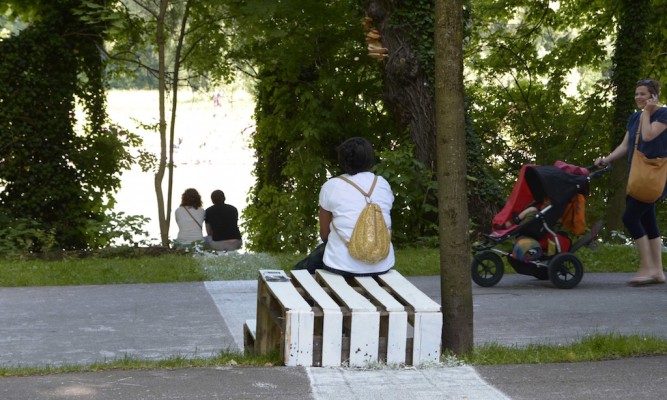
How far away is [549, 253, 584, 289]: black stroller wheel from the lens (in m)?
10.4

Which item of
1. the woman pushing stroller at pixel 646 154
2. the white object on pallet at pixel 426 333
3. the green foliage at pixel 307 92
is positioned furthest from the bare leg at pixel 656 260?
the green foliage at pixel 307 92

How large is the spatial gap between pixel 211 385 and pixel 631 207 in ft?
20.0

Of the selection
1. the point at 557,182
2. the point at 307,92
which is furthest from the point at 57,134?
the point at 557,182

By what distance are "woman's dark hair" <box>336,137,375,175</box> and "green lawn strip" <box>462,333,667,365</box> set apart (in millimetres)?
1559

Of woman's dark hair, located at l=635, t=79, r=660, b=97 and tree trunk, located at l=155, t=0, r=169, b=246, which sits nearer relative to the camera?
woman's dark hair, located at l=635, t=79, r=660, b=97

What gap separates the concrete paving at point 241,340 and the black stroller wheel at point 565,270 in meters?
0.10

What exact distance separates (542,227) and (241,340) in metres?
3.77

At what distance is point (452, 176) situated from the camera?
21.8 ft

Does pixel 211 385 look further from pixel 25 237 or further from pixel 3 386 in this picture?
pixel 25 237

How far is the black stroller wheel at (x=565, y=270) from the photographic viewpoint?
10438 mm

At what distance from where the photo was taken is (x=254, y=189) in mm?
20250

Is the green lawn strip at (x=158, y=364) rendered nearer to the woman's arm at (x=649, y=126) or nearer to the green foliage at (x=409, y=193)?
the woman's arm at (x=649, y=126)

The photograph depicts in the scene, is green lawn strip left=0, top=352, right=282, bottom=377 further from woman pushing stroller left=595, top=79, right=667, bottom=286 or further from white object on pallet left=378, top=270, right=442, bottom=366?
woman pushing stroller left=595, top=79, right=667, bottom=286

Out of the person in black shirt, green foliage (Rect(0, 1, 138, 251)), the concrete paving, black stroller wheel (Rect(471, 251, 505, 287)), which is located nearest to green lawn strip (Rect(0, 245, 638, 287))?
the concrete paving
